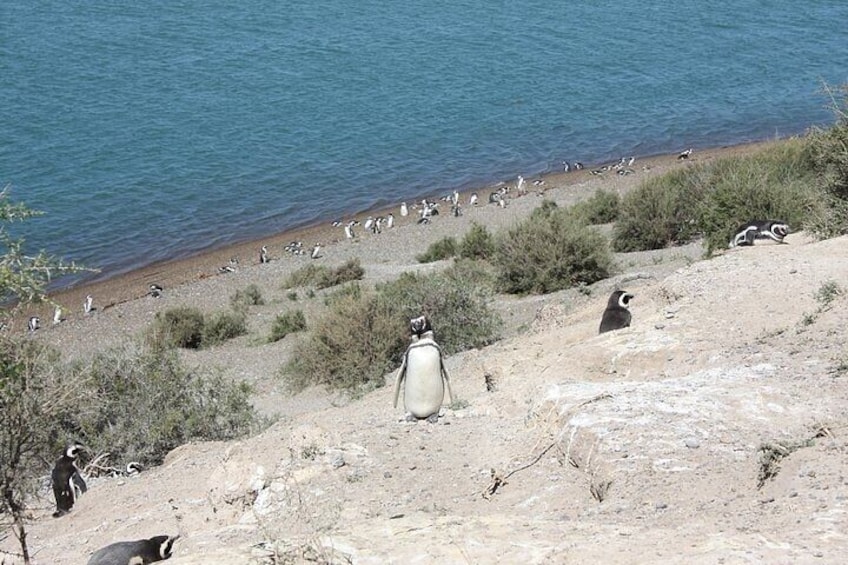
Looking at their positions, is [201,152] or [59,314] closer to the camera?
[59,314]

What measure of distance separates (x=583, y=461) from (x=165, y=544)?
359 cm

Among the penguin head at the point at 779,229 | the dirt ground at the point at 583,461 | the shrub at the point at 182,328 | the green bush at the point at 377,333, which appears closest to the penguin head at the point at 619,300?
the dirt ground at the point at 583,461

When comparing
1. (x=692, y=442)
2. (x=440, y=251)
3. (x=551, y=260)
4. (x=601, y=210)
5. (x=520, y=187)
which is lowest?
(x=520, y=187)

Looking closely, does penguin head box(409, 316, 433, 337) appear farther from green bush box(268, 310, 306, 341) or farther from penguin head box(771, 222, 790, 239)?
green bush box(268, 310, 306, 341)

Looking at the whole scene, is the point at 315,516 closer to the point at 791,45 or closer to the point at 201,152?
the point at 201,152

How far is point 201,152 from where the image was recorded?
140 ft

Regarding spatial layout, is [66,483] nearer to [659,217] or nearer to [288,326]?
[288,326]

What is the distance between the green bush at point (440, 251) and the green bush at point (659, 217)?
4.77 metres

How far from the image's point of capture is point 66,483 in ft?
40.1

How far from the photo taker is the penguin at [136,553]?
8.63 meters

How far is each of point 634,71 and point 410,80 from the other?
12.3 m

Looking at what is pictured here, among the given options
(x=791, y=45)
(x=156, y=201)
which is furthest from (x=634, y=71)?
(x=156, y=201)

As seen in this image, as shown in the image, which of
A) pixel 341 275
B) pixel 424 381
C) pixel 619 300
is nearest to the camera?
pixel 424 381

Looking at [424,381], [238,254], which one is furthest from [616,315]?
[238,254]
